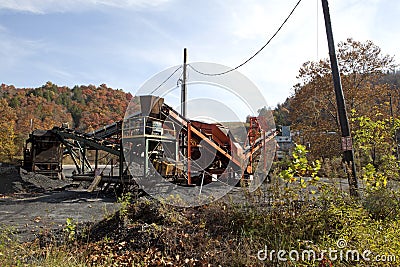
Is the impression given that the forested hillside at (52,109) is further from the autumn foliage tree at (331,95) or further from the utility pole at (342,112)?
the utility pole at (342,112)

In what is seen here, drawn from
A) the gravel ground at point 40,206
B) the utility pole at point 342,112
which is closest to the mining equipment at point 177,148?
the gravel ground at point 40,206

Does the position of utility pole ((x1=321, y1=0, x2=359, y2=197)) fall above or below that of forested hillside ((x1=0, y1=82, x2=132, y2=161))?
below

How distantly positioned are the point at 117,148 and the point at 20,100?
54564 millimetres

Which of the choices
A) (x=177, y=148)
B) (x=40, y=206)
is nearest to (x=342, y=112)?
(x=177, y=148)

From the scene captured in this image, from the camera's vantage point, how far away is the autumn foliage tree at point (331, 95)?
21.2 metres

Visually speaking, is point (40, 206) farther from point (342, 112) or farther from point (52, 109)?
point (52, 109)

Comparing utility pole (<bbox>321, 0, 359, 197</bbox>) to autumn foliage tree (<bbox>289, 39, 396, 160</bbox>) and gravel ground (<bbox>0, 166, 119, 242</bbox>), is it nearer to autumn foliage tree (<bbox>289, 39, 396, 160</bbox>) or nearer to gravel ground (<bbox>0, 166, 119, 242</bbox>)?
gravel ground (<bbox>0, 166, 119, 242</bbox>)

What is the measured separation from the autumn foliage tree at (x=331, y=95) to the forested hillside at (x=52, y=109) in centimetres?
1720

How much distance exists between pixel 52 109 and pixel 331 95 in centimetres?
5134

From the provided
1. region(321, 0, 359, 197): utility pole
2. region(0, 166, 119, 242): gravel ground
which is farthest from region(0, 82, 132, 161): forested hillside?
region(321, 0, 359, 197): utility pole

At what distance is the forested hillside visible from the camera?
3359 cm

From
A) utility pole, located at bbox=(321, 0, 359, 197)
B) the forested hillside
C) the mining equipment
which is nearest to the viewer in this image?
utility pole, located at bbox=(321, 0, 359, 197)

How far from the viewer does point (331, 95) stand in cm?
2264

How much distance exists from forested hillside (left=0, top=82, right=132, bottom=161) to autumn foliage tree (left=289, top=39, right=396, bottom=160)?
17.2 metres
